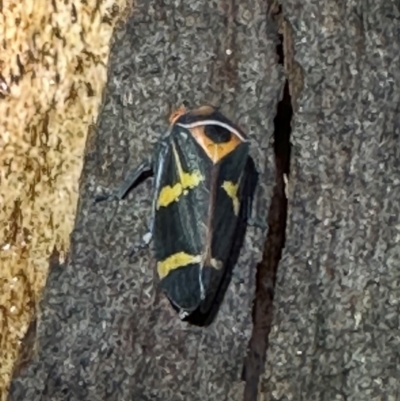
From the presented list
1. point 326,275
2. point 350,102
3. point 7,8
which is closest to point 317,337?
point 326,275

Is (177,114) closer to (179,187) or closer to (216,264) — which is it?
(179,187)

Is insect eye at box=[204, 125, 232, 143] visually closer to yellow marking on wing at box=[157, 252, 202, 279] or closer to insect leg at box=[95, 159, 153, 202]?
insect leg at box=[95, 159, 153, 202]

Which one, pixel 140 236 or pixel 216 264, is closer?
pixel 216 264

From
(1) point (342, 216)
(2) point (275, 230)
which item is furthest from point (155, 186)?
(1) point (342, 216)

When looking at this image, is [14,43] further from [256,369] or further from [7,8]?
[256,369]

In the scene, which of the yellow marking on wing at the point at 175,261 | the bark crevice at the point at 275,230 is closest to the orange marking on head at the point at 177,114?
the bark crevice at the point at 275,230
